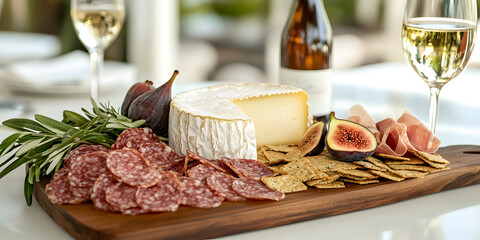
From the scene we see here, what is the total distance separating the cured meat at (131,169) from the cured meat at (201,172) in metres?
0.11

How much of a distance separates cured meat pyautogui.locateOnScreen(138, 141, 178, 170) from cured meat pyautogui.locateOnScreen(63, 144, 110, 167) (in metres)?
0.10

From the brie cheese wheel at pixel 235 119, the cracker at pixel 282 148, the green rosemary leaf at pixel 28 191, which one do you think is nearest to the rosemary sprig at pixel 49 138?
the green rosemary leaf at pixel 28 191

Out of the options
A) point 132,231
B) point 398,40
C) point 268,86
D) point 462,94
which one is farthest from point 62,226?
point 398,40

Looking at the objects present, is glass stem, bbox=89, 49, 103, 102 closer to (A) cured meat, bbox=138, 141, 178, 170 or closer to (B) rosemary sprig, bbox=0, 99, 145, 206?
(B) rosemary sprig, bbox=0, 99, 145, 206

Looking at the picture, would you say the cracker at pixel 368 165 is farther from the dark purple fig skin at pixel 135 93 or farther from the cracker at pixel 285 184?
the dark purple fig skin at pixel 135 93

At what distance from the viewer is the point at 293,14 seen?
7.09ft

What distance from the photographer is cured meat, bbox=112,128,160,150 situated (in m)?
1.39

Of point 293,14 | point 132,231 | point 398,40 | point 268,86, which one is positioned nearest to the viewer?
point 132,231

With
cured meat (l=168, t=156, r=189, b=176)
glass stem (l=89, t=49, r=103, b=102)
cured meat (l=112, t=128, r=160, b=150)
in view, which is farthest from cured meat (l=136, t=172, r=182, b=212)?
glass stem (l=89, t=49, r=103, b=102)

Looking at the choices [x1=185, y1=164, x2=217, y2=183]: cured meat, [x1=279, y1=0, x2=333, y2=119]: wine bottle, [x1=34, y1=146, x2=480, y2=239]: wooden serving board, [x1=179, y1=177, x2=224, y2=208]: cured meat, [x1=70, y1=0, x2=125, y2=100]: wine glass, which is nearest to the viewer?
[x1=34, y1=146, x2=480, y2=239]: wooden serving board

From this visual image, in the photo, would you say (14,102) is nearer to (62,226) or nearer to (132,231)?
(62,226)

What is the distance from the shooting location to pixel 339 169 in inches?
52.3

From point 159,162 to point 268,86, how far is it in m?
0.50

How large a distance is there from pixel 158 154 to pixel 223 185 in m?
0.22
